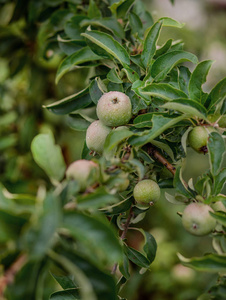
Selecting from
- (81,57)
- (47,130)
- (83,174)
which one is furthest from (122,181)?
(47,130)

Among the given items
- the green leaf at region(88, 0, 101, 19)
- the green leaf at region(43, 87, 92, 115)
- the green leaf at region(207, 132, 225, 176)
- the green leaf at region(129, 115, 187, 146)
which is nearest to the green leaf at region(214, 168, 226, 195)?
the green leaf at region(207, 132, 225, 176)

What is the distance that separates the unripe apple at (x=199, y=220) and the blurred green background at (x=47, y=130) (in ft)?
2.31

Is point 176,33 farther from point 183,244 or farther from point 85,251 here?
point 85,251

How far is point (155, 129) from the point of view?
0.60 meters

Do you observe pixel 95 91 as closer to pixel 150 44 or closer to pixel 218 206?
pixel 150 44

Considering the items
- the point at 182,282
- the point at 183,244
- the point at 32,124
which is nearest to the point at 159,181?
the point at 32,124

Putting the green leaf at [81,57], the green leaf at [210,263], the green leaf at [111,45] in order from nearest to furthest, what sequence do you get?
the green leaf at [210,263]
the green leaf at [111,45]
the green leaf at [81,57]

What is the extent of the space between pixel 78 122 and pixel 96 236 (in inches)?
16.7

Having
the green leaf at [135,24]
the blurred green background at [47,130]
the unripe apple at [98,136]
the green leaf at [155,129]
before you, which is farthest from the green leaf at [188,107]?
the blurred green background at [47,130]

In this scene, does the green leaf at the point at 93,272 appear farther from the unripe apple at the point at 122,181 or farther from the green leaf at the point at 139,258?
the green leaf at the point at 139,258

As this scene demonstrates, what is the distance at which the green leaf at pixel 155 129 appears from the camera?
0.59m

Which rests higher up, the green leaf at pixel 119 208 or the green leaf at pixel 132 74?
the green leaf at pixel 132 74

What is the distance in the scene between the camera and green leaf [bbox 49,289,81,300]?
0.62 metres

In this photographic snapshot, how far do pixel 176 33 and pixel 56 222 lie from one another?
2.11 metres
